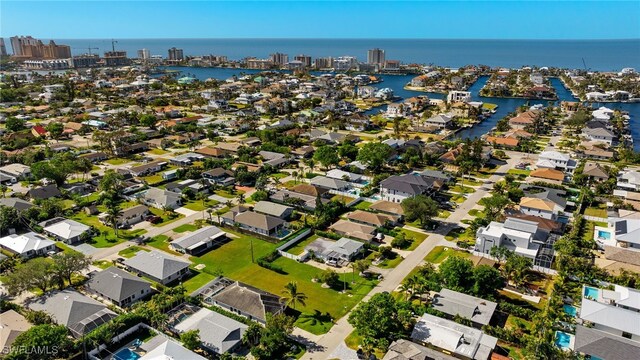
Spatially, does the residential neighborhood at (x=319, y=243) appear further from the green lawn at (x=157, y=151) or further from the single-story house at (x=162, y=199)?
the green lawn at (x=157, y=151)

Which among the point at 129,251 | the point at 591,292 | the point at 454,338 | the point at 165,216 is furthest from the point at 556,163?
the point at 129,251

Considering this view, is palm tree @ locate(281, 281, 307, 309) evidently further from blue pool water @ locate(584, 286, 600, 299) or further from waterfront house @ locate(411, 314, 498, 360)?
blue pool water @ locate(584, 286, 600, 299)

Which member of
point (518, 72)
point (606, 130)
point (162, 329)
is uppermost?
point (518, 72)

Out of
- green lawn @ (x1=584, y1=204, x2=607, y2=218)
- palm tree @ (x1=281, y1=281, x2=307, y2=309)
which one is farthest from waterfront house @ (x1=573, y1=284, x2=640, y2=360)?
palm tree @ (x1=281, y1=281, x2=307, y2=309)

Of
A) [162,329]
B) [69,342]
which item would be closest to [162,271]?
[162,329]

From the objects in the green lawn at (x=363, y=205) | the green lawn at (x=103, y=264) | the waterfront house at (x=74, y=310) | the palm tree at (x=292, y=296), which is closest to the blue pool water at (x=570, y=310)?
the palm tree at (x=292, y=296)

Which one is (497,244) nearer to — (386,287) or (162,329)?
(386,287)

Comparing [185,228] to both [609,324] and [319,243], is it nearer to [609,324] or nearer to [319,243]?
[319,243]
